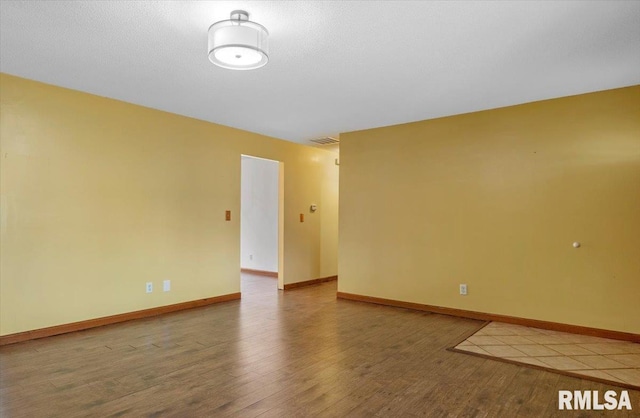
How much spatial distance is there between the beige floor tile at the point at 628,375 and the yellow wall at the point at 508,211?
0.93m

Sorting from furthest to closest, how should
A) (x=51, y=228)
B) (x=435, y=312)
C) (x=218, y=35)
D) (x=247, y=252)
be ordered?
1. (x=247, y=252)
2. (x=435, y=312)
3. (x=51, y=228)
4. (x=218, y=35)

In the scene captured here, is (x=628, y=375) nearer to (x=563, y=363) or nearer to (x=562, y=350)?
(x=563, y=363)

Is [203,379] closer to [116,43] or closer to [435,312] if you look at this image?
[116,43]

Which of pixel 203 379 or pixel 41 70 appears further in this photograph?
pixel 41 70

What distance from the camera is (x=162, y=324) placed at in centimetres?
399

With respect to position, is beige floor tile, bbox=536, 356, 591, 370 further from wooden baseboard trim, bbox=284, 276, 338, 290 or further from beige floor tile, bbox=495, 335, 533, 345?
wooden baseboard trim, bbox=284, 276, 338, 290

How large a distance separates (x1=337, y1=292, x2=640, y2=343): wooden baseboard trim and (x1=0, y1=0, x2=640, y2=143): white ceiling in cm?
246

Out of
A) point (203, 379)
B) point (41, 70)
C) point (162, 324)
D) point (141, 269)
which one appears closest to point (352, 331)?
point (203, 379)

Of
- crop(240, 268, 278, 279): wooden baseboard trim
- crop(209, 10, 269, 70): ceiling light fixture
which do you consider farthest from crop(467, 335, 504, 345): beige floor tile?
crop(240, 268, 278, 279): wooden baseboard trim

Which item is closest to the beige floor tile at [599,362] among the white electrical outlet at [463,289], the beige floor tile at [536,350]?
the beige floor tile at [536,350]

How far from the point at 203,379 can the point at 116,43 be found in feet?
8.53

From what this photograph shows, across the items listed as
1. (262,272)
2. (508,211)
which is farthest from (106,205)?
(508,211)

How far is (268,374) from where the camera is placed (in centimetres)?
273

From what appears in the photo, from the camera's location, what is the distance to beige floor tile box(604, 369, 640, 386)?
2.65 metres
